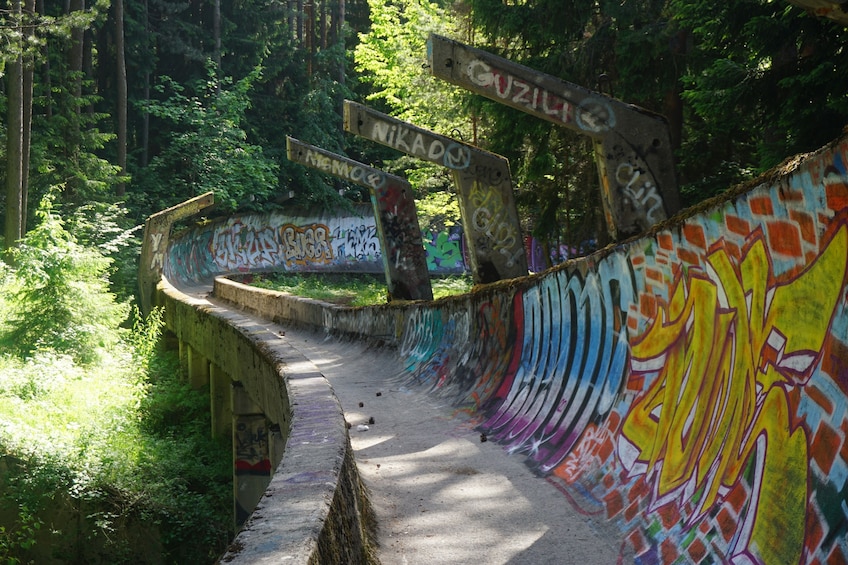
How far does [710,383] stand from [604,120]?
7.49 metres

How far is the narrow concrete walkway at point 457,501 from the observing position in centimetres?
504

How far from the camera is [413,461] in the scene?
748cm

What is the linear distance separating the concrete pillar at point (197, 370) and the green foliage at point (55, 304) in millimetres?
1780

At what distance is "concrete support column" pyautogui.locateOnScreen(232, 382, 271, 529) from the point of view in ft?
43.5

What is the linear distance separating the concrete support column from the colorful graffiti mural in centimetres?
615

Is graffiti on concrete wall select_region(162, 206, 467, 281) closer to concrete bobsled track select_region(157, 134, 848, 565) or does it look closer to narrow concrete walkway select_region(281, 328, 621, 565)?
narrow concrete walkway select_region(281, 328, 621, 565)

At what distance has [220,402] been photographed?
17859 mm

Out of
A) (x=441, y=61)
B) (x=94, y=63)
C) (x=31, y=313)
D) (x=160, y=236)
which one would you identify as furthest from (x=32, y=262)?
(x=94, y=63)

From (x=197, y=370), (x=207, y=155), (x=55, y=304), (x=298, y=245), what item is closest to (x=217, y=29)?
(x=207, y=155)

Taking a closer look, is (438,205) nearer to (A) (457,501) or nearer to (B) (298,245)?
(B) (298,245)

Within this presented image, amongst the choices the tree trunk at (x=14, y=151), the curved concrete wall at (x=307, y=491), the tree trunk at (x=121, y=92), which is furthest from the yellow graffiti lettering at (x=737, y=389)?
the tree trunk at (x=121, y=92)

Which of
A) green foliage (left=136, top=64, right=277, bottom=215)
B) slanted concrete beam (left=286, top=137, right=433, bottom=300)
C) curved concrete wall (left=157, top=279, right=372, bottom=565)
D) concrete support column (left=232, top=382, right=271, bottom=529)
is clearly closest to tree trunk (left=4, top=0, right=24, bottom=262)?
slanted concrete beam (left=286, top=137, right=433, bottom=300)

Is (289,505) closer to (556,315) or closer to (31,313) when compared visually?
(556,315)

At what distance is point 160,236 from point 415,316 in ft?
52.7
